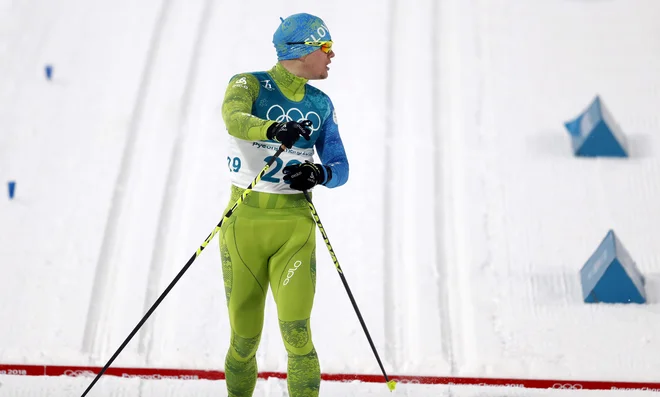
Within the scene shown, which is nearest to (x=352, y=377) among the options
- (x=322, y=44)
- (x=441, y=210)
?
(x=441, y=210)

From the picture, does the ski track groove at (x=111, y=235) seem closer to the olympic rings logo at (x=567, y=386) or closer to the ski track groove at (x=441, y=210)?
the ski track groove at (x=441, y=210)

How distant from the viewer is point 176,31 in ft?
22.8

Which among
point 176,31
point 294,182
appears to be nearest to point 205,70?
point 176,31

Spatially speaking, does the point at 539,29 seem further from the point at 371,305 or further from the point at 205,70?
the point at 371,305

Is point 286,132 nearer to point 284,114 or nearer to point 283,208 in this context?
A: point 284,114

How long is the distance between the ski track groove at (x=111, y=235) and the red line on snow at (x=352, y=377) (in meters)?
0.21

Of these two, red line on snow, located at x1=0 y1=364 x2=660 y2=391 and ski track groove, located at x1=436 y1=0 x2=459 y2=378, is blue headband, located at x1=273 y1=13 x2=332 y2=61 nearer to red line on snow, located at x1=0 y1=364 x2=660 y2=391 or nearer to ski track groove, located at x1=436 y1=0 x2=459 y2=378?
red line on snow, located at x1=0 y1=364 x2=660 y2=391

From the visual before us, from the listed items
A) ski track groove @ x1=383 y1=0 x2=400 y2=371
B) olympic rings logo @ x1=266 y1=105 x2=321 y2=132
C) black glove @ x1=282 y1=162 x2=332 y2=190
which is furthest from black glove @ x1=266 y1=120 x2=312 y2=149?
ski track groove @ x1=383 y1=0 x2=400 y2=371

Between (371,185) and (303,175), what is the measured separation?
242cm

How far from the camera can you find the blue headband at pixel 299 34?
11.6 feet

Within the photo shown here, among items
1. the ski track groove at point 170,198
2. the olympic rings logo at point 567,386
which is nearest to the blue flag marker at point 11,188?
the ski track groove at point 170,198

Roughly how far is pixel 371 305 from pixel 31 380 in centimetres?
185

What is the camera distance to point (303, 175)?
Answer: 11.2ft

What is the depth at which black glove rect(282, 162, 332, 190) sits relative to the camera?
341 cm
